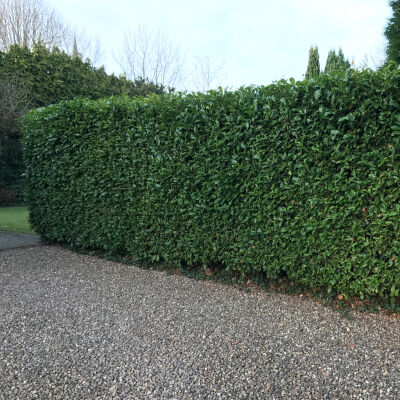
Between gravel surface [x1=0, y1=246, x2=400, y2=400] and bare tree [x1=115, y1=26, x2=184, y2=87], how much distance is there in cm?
1920

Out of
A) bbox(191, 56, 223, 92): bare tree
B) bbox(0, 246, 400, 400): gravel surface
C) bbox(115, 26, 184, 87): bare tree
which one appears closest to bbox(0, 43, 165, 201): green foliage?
bbox(115, 26, 184, 87): bare tree

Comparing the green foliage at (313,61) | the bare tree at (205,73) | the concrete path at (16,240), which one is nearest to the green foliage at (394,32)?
the green foliage at (313,61)

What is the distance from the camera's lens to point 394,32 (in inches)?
317

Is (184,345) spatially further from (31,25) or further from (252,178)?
(31,25)

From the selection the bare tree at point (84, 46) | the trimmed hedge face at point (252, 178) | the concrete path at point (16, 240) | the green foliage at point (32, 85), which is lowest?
the concrete path at point (16, 240)

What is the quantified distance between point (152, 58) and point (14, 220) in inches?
597

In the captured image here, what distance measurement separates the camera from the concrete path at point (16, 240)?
6.80 meters

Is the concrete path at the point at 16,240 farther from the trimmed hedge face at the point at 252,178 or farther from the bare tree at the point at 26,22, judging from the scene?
the bare tree at the point at 26,22

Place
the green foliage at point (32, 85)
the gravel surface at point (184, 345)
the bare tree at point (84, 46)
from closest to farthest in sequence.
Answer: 1. the gravel surface at point (184, 345)
2. the green foliage at point (32, 85)
3. the bare tree at point (84, 46)

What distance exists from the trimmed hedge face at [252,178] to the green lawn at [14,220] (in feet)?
10.5

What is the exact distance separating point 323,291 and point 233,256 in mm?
1125

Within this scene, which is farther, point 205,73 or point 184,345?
point 205,73

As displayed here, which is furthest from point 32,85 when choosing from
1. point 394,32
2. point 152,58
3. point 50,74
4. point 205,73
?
point 394,32

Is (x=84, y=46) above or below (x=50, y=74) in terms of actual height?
above
